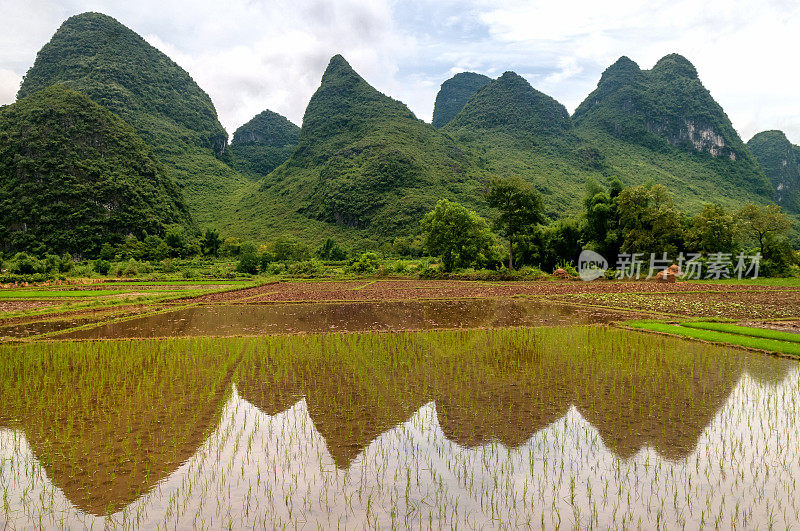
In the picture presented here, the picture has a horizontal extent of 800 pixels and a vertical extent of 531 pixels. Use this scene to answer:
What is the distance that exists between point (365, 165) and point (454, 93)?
11856 centimetres

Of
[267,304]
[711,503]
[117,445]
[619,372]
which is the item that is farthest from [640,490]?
[267,304]

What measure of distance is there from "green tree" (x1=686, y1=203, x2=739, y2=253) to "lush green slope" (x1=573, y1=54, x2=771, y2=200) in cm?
10928

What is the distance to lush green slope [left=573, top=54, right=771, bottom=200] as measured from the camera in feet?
410

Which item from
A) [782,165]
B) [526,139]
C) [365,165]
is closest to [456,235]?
[365,165]

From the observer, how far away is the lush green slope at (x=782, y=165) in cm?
13751

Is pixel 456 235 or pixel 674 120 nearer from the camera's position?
pixel 456 235

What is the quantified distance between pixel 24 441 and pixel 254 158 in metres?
160

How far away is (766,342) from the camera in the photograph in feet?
37.7

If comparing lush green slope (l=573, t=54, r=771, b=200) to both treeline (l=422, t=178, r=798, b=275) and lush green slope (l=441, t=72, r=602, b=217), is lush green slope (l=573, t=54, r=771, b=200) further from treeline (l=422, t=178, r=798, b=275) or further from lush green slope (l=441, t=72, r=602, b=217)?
treeline (l=422, t=178, r=798, b=275)

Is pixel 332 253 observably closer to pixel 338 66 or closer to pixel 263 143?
pixel 338 66

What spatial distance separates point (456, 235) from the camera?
39719 millimetres

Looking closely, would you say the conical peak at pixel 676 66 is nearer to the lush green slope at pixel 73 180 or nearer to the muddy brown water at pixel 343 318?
the lush green slope at pixel 73 180

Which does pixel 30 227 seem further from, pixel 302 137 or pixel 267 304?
pixel 302 137

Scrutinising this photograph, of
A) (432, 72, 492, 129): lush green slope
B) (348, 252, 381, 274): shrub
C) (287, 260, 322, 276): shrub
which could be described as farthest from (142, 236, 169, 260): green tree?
(432, 72, 492, 129): lush green slope
